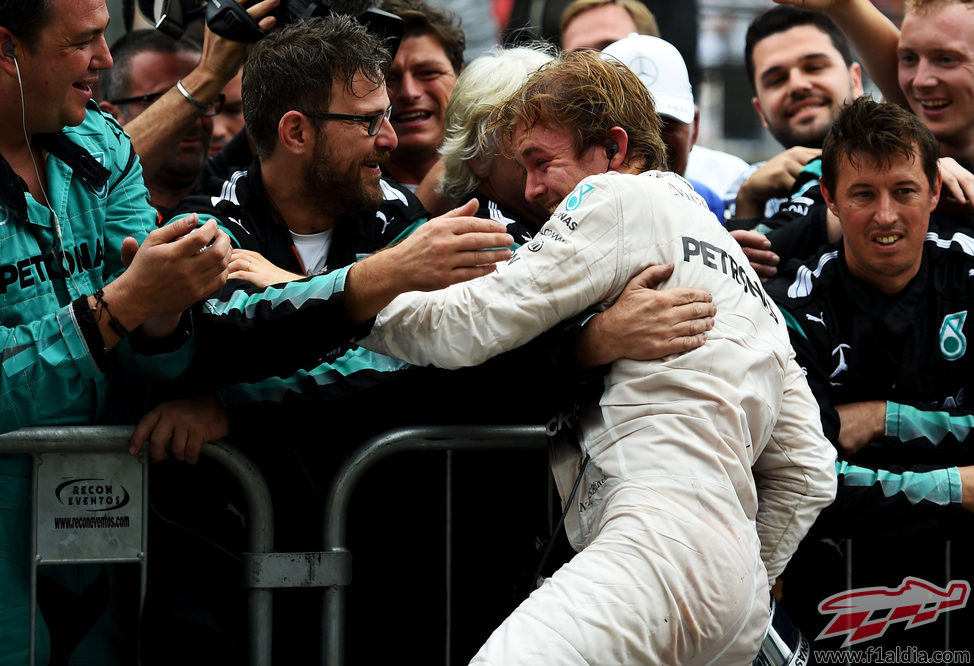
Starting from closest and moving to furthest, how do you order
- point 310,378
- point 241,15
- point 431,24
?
point 310,378, point 241,15, point 431,24

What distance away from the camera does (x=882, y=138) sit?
11.1 ft

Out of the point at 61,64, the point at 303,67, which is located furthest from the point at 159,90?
the point at 61,64

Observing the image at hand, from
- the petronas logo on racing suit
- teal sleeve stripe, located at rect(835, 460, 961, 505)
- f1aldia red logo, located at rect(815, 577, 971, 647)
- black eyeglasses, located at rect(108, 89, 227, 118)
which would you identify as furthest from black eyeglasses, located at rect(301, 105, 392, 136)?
f1aldia red logo, located at rect(815, 577, 971, 647)

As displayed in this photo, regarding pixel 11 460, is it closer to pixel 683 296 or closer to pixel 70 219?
pixel 70 219

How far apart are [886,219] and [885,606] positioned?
3.62 feet

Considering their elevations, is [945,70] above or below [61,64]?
above

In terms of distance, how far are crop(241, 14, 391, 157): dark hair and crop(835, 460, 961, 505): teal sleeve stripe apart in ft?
5.72

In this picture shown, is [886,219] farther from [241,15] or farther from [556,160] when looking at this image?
[241,15]

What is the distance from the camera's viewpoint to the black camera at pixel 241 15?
3.64 m

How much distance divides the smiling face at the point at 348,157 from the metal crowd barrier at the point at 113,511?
2.82ft

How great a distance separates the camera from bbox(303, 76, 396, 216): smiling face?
128 inches

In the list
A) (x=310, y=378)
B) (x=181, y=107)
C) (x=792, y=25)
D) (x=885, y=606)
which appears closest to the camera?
(x=310, y=378)

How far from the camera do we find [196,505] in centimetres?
295

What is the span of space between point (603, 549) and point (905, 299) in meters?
1.56
